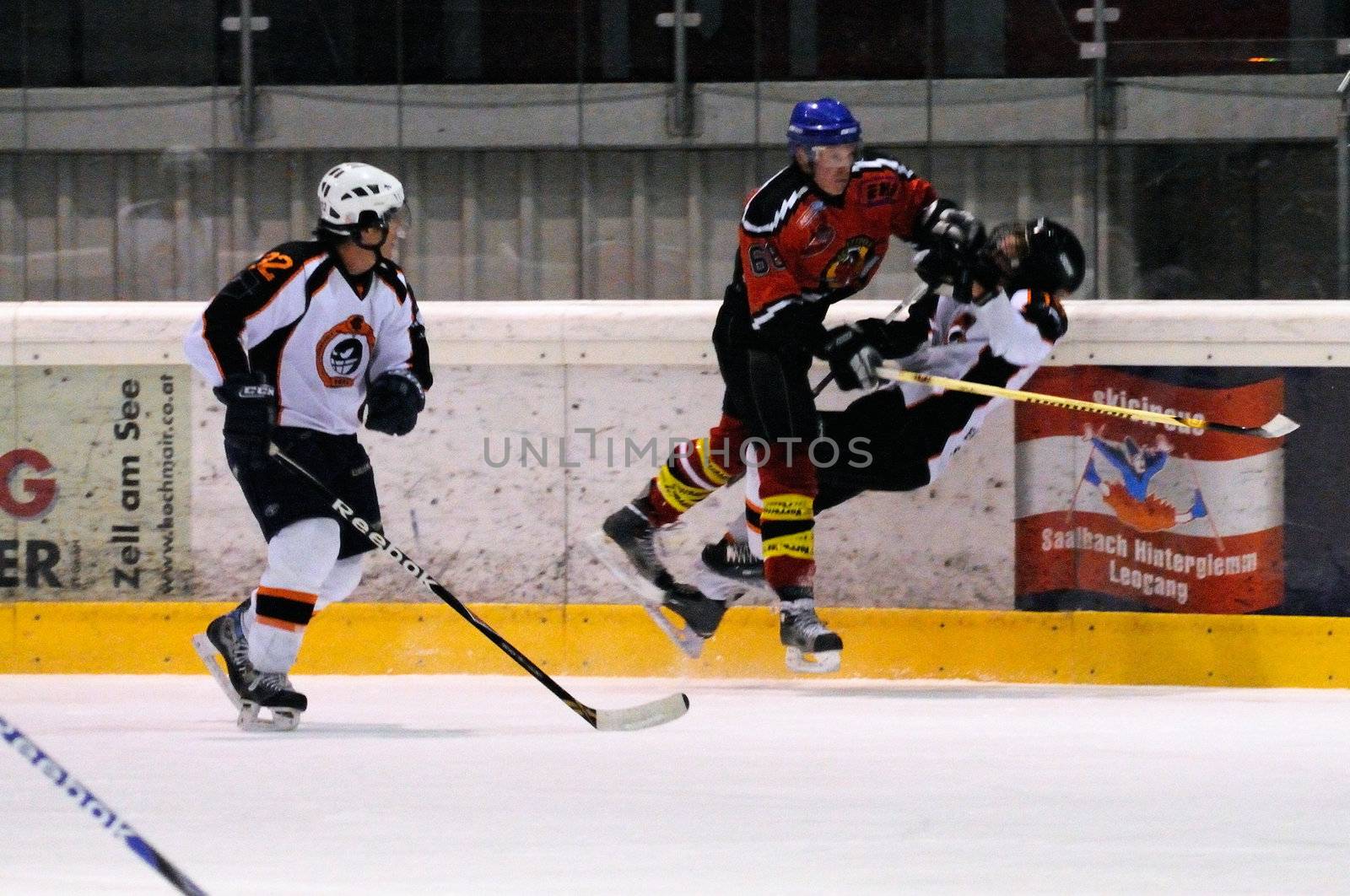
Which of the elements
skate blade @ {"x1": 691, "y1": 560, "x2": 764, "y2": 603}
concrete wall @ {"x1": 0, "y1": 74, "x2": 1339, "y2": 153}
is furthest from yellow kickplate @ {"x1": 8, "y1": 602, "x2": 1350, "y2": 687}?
concrete wall @ {"x1": 0, "y1": 74, "x2": 1339, "y2": 153}

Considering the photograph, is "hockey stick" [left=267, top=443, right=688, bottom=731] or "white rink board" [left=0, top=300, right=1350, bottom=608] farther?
"white rink board" [left=0, top=300, right=1350, bottom=608]

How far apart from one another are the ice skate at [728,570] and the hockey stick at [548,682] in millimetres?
648

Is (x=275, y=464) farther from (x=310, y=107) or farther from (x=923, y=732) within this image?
(x=310, y=107)

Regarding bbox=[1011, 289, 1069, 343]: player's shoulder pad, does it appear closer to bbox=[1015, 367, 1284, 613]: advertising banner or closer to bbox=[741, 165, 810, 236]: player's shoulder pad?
bbox=[1015, 367, 1284, 613]: advertising banner

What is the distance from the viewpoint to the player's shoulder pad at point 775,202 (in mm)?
5031

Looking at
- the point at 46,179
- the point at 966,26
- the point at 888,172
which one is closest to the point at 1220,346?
the point at 888,172

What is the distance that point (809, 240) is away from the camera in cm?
505

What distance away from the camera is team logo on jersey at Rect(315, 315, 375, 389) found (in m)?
4.64

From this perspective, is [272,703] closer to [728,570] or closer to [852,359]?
[728,570]

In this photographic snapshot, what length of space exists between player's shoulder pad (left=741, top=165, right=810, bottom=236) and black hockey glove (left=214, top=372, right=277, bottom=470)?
124 centimetres

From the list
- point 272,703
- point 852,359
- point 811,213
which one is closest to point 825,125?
point 811,213

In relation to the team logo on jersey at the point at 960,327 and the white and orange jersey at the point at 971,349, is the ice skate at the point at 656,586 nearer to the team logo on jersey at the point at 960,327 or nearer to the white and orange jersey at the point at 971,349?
the white and orange jersey at the point at 971,349

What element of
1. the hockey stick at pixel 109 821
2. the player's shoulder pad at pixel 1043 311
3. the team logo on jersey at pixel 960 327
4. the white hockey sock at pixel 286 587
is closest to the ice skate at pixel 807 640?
the team logo on jersey at pixel 960 327

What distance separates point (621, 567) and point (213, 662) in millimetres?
1066
